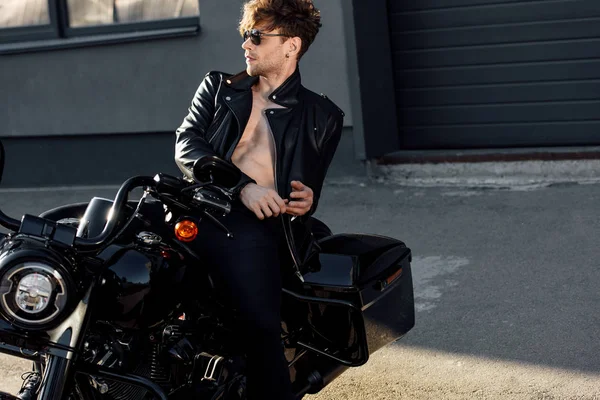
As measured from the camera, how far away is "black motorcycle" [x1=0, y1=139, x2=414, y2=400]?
280 cm

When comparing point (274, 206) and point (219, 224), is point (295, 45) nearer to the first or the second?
point (274, 206)

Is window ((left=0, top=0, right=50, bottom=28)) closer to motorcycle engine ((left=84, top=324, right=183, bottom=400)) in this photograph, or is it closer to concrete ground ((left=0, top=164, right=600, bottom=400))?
concrete ground ((left=0, top=164, right=600, bottom=400))

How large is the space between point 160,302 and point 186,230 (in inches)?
10.1

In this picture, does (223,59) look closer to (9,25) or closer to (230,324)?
(9,25)

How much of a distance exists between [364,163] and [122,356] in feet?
17.1

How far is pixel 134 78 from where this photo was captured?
345 inches

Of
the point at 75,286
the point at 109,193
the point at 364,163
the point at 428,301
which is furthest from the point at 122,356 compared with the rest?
the point at 109,193

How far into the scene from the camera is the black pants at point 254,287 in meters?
3.37

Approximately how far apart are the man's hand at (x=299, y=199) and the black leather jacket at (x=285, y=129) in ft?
0.37

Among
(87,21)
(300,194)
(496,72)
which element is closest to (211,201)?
(300,194)

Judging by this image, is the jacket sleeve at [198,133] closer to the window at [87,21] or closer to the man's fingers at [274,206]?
the man's fingers at [274,206]

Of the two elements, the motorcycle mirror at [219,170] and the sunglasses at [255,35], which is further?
the sunglasses at [255,35]

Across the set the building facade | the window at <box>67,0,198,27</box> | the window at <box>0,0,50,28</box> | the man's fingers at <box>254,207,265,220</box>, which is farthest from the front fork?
the window at <box>0,0,50,28</box>

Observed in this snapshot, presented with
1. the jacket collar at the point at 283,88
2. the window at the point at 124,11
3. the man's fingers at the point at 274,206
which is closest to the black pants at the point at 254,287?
the man's fingers at the point at 274,206
